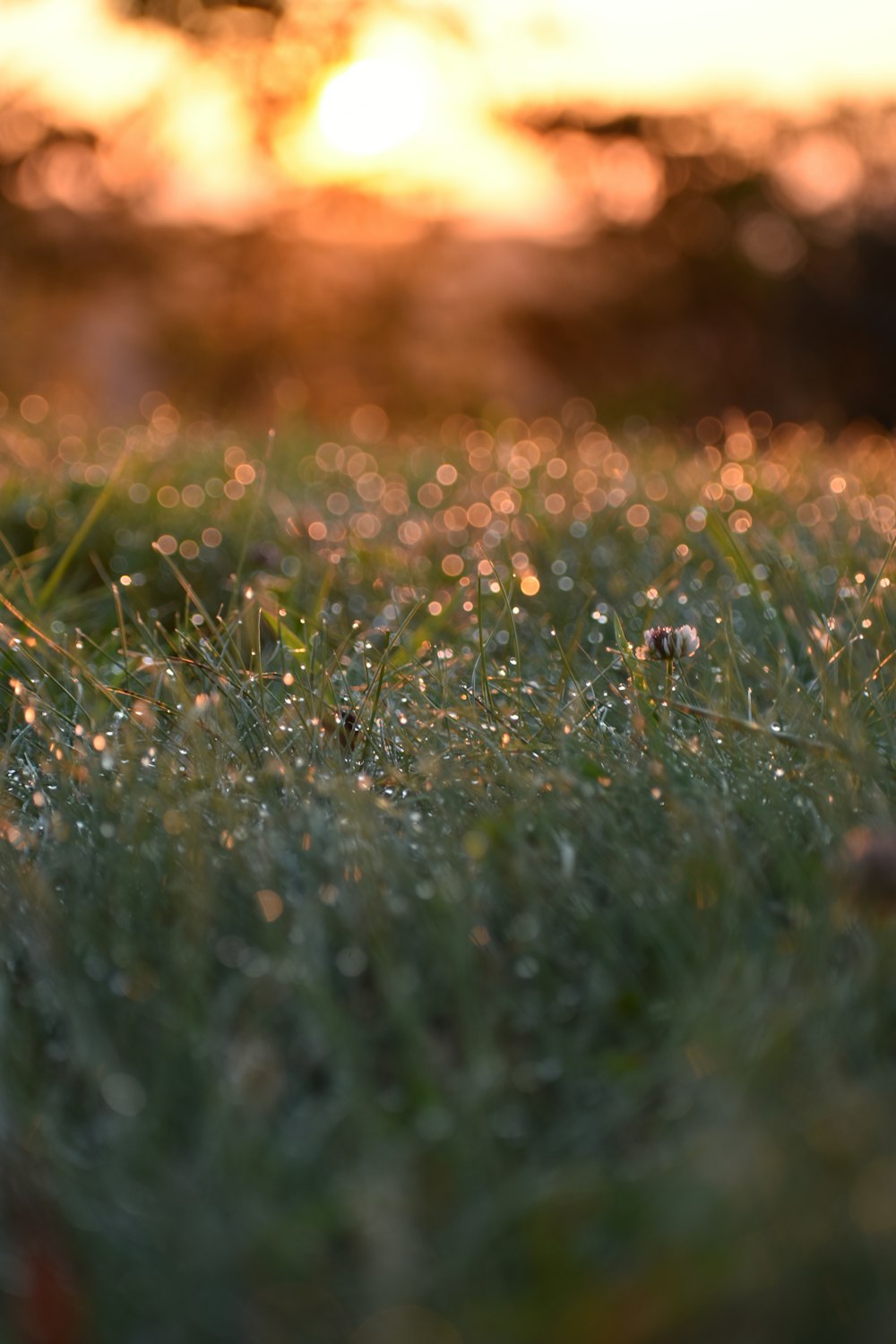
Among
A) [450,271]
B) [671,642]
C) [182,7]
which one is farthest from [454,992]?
[450,271]

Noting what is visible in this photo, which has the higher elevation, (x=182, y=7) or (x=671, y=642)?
(x=182, y=7)

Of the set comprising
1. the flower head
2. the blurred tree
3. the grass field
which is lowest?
the grass field

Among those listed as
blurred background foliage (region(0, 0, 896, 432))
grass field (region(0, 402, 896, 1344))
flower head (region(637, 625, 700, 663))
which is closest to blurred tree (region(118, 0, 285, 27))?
blurred background foliage (region(0, 0, 896, 432))

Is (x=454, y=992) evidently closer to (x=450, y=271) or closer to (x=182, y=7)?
(x=182, y=7)

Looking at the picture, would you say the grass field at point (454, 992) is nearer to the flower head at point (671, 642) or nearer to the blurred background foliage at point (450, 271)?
the flower head at point (671, 642)

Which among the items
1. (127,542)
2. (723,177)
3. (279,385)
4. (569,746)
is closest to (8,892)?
(569,746)

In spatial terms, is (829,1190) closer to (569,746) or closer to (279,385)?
(569,746)

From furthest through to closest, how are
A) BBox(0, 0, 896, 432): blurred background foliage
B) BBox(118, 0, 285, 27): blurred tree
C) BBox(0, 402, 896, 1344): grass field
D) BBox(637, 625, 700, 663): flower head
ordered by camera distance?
BBox(0, 0, 896, 432): blurred background foliage → BBox(118, 0, 285, 27): blurred tree → BBox(637, 625, 700, 663): flower head → BBox(0, 402, 896, 1344): grass field

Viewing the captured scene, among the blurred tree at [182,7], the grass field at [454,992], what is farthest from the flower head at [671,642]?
the blurred tree at [182,7]

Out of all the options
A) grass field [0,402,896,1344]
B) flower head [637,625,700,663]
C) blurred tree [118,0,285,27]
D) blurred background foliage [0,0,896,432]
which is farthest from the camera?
blurred background foliage [0,0,896,432]

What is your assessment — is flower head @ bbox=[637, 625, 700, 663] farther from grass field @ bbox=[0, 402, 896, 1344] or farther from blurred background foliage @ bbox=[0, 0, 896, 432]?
blurred background foliage @ bbox=[0, 0, 896, 432]
